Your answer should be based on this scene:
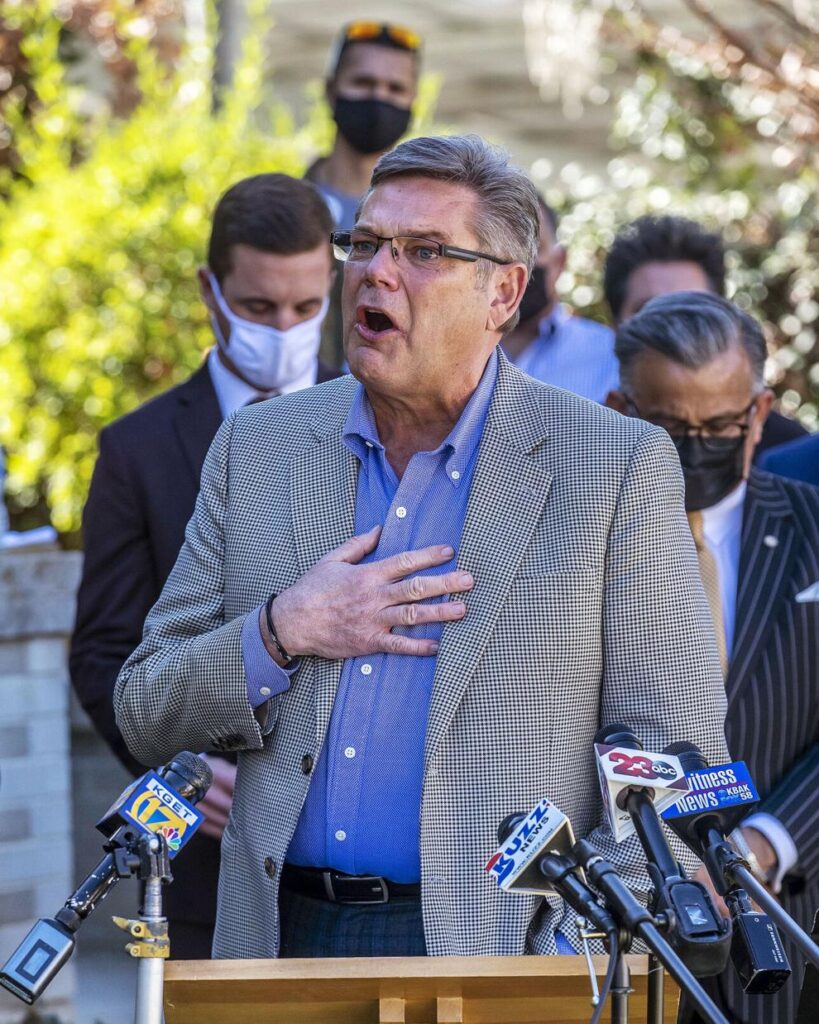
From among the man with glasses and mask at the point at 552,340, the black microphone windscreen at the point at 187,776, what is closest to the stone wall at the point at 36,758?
Result: the man with glasses and mask at the point at 552,340

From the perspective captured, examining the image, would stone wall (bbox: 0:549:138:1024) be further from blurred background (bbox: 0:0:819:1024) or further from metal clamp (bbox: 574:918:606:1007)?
metal clamp (bbox: 574:918:606:1007)

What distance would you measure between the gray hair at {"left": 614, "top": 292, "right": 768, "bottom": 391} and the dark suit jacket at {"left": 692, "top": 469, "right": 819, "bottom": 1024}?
1.46 ft

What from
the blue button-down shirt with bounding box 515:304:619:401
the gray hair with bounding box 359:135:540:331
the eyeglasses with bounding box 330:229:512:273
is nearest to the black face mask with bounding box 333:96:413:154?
the blue button-down shirt with bounding box 515:304:619:401

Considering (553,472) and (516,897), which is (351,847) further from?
(553,472)

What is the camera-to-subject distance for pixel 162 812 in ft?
8.22

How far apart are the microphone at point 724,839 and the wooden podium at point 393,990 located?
140 millimetres

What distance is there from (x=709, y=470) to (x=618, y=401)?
1.14 ft

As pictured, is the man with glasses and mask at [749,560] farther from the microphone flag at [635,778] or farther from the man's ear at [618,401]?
the microphone flag at [635,778]

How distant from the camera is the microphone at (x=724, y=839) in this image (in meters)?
2.42

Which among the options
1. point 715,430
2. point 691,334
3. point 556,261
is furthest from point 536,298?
point 715,430

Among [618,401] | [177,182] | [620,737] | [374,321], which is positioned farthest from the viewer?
[177,182]

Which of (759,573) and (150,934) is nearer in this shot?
(150,934)

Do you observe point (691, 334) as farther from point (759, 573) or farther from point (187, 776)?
point (187, 776)

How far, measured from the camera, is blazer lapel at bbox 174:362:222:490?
4410 millimetres
